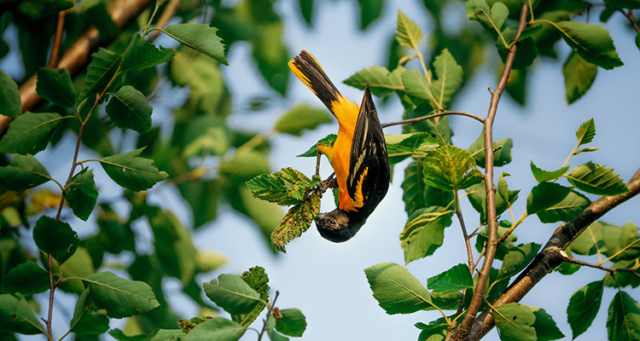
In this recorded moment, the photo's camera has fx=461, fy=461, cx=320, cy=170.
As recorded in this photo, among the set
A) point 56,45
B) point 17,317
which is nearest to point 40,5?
point 17,317

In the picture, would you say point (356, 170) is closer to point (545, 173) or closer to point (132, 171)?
point (545, 173)

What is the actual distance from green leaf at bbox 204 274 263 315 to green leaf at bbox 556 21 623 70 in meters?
1.54

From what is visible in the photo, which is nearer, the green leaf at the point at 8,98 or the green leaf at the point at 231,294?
the green leaf at the point at 231,294

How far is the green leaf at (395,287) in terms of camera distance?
1.24m

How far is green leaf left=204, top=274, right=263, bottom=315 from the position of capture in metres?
0.87

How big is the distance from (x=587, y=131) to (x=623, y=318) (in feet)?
2.06

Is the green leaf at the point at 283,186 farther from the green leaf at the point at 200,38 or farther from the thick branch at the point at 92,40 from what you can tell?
the thick branch at the point at 92,40

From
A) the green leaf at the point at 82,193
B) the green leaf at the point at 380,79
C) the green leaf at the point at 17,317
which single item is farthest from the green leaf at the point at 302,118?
the green leaf at the point at 17,317

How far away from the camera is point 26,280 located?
1161 mm

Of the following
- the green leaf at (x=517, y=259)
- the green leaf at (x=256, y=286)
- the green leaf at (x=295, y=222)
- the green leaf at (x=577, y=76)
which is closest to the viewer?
the green leaf at (x=256, y=286)

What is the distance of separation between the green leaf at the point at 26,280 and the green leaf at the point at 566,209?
4.58ft

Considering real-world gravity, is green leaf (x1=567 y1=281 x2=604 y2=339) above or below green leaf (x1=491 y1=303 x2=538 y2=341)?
below

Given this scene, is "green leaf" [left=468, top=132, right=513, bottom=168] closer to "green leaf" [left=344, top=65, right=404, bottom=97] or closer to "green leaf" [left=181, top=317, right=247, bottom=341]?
"green leaf" [left=344, top=65, right=404, bottom=97]

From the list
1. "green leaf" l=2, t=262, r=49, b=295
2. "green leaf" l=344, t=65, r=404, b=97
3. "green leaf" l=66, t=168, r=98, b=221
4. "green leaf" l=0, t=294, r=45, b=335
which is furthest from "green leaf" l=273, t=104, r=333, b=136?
"green leaf" l=0, t=294, r=45, b=335
